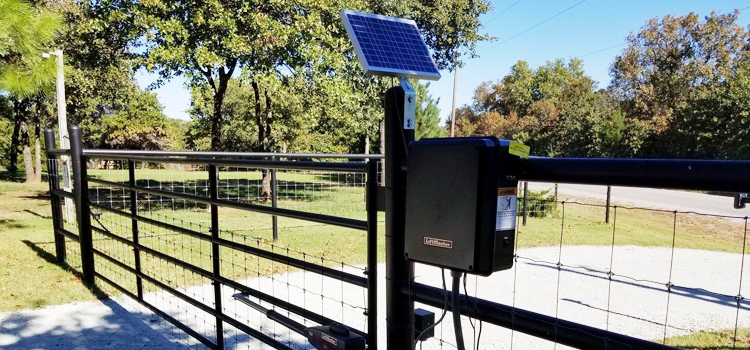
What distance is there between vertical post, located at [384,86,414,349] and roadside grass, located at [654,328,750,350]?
110 inches

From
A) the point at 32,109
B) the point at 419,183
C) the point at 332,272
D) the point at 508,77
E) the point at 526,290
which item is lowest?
the point at 526,290

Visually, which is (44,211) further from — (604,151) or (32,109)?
(604,151)

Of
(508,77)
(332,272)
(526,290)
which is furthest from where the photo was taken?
(508,77)

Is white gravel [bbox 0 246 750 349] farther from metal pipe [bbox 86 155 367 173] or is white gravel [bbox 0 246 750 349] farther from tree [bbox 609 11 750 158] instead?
tree [bbox 609 11 750 158]

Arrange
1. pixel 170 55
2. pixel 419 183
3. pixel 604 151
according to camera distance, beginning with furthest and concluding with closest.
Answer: pixel 604 151, pixel 170 55, pixel 419 183

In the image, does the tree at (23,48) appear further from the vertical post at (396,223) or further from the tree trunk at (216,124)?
the tree trunk at (216,124)

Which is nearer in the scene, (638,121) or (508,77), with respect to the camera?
(638,121)

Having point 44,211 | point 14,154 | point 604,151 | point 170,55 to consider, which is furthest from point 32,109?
point 604,151

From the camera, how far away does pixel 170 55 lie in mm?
8242

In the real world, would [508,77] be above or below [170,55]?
above

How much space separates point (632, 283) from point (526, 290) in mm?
1133

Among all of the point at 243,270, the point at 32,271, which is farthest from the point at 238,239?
the point at 32,271

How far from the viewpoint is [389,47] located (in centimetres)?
165

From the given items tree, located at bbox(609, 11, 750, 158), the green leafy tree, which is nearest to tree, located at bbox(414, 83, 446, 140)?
the green leafy tree
